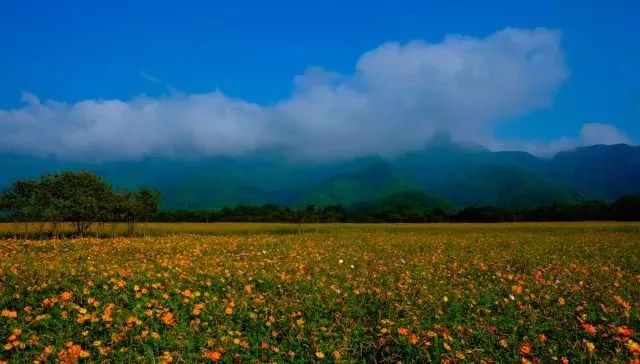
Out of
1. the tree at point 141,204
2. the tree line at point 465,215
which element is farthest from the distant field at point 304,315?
the tree line at point 465,215

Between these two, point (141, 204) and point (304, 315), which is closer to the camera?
point (304, 315)

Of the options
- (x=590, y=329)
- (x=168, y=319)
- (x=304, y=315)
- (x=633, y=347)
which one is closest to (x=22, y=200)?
(x=168, y=319)

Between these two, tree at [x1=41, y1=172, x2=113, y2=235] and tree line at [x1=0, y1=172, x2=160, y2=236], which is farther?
tree at [x1=41, y1=172, x2=113, y2=235]

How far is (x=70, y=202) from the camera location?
43.6 meters

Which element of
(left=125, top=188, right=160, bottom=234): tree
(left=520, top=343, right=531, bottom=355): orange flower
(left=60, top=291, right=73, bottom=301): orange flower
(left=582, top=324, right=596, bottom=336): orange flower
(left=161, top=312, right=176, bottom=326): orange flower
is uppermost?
(left=125, top=188, right=160, bottom=234): tree

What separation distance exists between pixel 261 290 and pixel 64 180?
132 feet

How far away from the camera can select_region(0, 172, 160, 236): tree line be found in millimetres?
41969

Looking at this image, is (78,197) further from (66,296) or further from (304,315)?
(304,315)

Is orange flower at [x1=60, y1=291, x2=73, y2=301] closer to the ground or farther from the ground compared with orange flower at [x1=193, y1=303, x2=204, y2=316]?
farther from the ground

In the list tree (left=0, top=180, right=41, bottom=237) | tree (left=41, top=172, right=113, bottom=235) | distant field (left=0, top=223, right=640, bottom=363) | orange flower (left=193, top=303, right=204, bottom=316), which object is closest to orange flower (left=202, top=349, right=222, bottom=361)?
distant field (left=0, top=223, right=640, bottom=363)

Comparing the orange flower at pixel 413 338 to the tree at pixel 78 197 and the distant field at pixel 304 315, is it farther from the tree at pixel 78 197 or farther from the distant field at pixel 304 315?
the tree at pixel 78 197

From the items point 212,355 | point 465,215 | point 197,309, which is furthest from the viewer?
point 465,215

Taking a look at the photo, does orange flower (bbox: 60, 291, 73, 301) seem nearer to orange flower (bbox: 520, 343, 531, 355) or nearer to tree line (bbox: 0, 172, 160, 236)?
orange flower (bbox: 520, 343, 531, 355)

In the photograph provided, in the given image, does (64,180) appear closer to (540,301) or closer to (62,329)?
(62,329)
